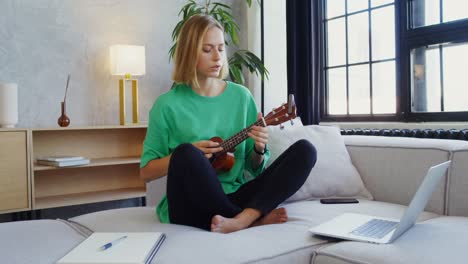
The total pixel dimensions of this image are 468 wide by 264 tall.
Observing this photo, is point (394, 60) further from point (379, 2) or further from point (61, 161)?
point (61, 161)

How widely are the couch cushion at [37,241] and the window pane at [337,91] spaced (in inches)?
94.8

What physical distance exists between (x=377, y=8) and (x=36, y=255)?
109 inches

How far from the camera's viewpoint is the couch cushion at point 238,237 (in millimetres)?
Answer: 1112

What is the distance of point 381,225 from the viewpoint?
1327 mm

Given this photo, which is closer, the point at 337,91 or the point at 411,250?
the point at 411,250

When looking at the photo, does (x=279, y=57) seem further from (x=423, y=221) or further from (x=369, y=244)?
(x=369, y=244)

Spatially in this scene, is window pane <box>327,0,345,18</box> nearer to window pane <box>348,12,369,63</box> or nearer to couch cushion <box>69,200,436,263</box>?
window pane <box>348,12,369,63</box>

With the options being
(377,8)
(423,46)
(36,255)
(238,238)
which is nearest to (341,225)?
(238,238)

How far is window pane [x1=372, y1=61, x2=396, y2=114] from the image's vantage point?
9.94 feet

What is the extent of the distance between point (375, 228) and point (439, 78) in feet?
5.84

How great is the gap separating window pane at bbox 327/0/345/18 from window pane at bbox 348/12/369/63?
12cm

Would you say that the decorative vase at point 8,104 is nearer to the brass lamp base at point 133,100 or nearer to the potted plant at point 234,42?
the brass lamp base at point 133,100

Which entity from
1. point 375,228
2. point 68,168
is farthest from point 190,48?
point 68,168

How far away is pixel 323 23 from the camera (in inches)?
139
